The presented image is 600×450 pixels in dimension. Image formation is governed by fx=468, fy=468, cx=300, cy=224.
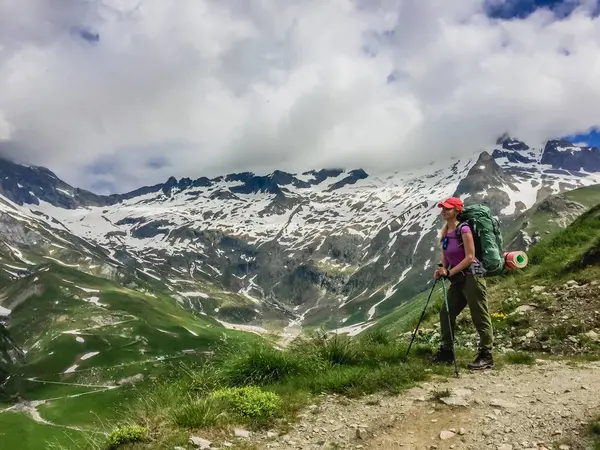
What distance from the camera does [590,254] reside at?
17172 millimetres

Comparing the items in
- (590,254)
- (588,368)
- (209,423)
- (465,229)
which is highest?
(465,229)

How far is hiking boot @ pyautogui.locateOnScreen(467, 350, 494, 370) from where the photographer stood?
462 inches

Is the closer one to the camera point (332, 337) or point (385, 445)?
point (385, 445)

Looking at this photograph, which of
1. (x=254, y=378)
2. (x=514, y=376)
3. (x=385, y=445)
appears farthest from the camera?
(x=254, y=378)

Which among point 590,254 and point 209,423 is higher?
point 590,254

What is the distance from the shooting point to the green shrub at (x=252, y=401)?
938 centimetres

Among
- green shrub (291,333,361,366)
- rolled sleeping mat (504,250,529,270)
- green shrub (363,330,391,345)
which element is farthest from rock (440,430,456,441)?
green shrub (363,330,391,345)

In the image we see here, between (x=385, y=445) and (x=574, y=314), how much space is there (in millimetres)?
9465

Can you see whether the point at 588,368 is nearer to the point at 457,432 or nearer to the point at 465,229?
the point at 465,229

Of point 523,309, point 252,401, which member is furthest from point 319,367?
point 523,309

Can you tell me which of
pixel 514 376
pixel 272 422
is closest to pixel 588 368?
pixel 514 376

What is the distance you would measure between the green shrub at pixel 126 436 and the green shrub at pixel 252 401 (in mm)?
1651

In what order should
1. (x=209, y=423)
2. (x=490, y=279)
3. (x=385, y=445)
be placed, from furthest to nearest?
(x=490, y=279) < (x=209, y=423) < (x=385, y=445)

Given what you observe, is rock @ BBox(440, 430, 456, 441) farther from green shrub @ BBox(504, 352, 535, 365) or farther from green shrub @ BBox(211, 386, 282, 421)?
green shrub @ BBox(504, 352, 535, 365)
